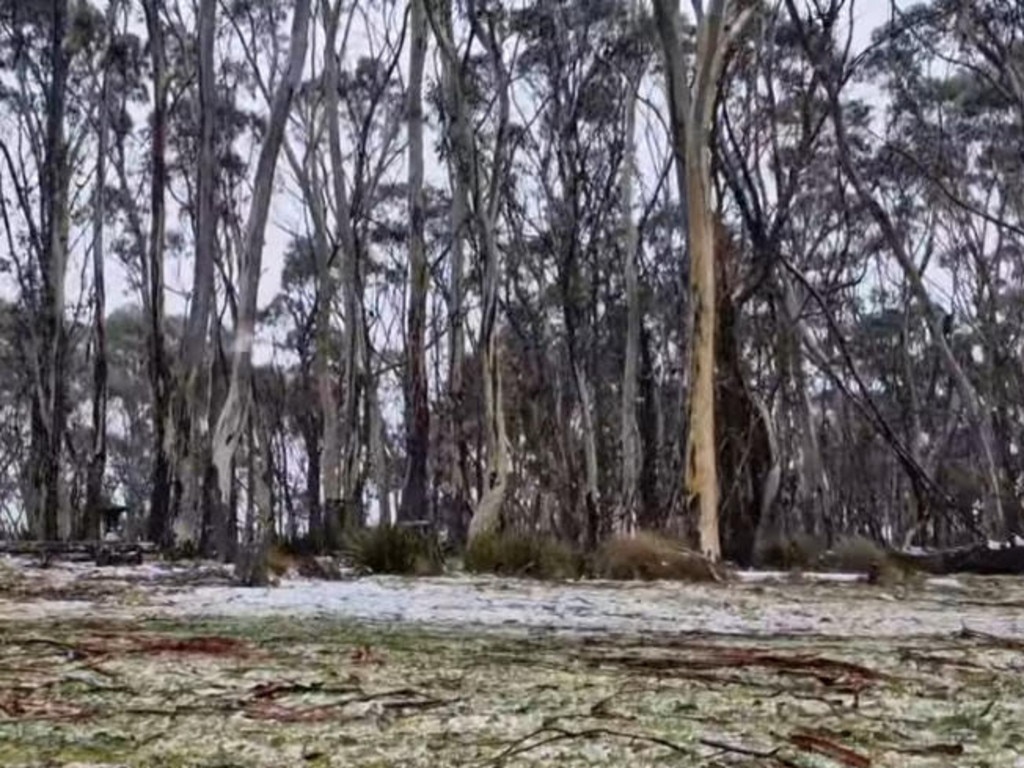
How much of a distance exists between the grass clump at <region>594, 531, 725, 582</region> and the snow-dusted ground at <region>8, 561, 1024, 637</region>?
0.36 metres

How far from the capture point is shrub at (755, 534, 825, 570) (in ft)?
27.5

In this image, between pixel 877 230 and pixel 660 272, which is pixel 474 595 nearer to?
pixel 660 272

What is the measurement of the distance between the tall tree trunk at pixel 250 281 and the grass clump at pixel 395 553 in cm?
85

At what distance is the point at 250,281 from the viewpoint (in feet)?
23.6

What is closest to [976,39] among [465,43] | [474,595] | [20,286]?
[465,43]

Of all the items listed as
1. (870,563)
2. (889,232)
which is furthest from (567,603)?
(889,232)

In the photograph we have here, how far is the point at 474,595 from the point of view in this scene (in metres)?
4.90

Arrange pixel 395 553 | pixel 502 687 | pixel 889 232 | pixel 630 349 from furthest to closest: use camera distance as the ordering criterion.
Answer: pixel 630 349 < pixel 889 232 < pixel 395 553 < pixel 502 687

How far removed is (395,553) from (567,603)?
2.60 meters

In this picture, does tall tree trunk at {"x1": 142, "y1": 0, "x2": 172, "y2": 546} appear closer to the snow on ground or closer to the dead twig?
the snow on ground

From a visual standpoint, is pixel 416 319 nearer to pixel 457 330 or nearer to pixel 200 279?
pixel 457 330

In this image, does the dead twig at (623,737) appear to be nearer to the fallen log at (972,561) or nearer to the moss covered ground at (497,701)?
the moss covered ground at (497,701)

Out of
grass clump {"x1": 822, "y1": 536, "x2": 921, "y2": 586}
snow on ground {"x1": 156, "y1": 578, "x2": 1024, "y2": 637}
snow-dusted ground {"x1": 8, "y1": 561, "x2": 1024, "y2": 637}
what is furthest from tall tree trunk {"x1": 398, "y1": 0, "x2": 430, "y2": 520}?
snow on ground {"x1": 156, "y1": 578, "x2": 1024, "y2": 637}

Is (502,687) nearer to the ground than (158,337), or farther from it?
nearer to the ground
